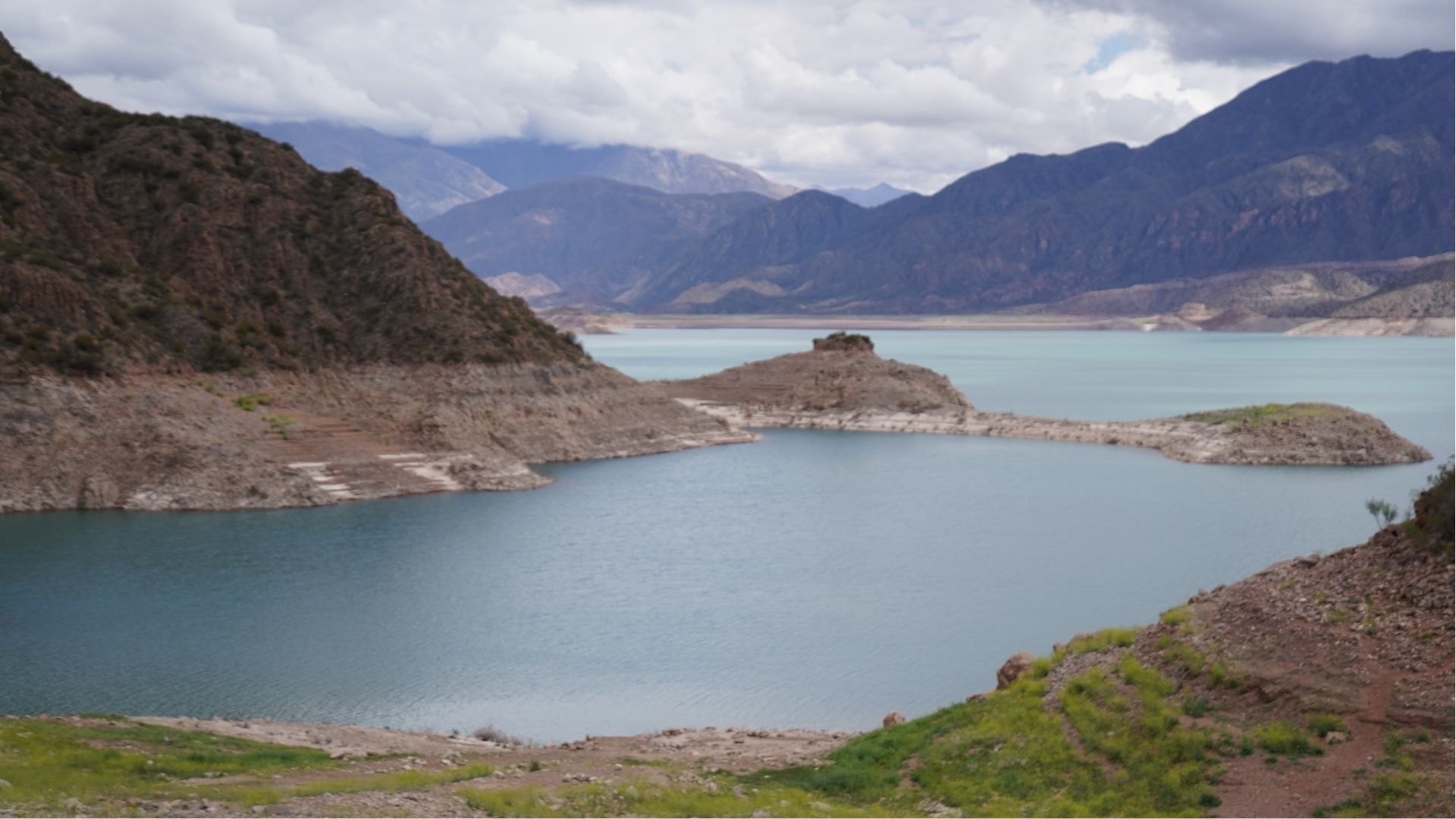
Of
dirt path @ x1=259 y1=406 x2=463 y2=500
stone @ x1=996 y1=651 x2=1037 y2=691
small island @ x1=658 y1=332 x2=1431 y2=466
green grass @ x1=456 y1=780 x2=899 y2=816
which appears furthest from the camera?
small island @ x1=658 y1=332 x2=1431 y2=466

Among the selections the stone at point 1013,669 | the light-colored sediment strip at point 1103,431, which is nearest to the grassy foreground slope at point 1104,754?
the stone at point 1013,669

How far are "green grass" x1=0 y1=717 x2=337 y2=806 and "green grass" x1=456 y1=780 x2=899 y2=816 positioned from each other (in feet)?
11.4

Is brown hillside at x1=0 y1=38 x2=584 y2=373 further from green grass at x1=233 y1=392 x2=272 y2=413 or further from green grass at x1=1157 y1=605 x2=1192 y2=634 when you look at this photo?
green grass at x1=1157 y1=605 x2=1192 y2=634

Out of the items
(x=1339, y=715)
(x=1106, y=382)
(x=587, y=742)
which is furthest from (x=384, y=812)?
(x=1106, y=382)

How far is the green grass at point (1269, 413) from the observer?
63.9 meters

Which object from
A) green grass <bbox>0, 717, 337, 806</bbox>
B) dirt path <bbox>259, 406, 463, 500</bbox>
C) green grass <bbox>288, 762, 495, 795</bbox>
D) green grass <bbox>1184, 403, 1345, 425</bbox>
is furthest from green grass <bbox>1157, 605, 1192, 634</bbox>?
green grass <bbox>1184, 403, 1345, 425</bbox>

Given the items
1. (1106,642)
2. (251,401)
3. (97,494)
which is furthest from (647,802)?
(251,401)

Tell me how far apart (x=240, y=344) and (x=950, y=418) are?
42665 millimetres

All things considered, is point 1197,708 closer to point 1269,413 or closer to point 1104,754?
point 1104,754

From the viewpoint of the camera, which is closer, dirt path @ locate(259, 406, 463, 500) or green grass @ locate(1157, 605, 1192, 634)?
green grass @ locate(1157, 605, 1192, 634)

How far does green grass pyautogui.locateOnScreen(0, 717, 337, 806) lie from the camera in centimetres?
1380

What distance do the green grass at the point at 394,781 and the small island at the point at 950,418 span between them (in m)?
53.6

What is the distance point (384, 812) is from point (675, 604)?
64.9 feet

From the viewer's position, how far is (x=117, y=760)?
15445mm
